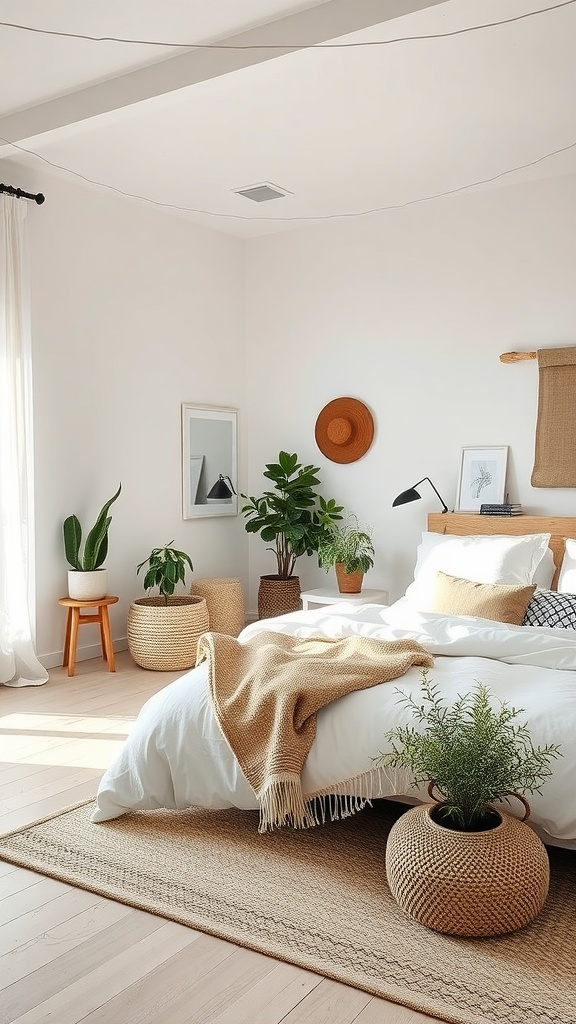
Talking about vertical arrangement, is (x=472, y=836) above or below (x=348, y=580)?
below

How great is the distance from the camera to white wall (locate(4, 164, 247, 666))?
4953 mm

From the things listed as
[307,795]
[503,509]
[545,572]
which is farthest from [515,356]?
[307,795]

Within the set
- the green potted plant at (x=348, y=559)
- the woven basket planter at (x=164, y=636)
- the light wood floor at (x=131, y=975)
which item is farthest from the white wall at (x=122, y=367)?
the light wood floor at (x=131, y=975)

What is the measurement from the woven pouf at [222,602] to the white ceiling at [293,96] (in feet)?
7.54

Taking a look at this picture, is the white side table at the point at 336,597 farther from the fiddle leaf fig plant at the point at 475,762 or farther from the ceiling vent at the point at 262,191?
the fiddle leaf fig plant at the point at 475,762

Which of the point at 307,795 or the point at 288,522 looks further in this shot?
the point at 288,522

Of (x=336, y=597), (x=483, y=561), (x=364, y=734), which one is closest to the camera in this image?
(x=364, y=734)

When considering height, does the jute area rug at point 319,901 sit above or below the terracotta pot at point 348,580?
below

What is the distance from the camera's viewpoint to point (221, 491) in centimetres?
619

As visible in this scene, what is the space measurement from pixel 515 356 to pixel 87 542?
257 centimetres

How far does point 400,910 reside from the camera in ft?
7.75

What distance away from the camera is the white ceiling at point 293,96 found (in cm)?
312

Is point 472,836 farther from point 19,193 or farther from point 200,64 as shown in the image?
point 19,193

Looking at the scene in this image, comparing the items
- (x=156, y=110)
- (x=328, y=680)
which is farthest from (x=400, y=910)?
(x=156, y=110)
